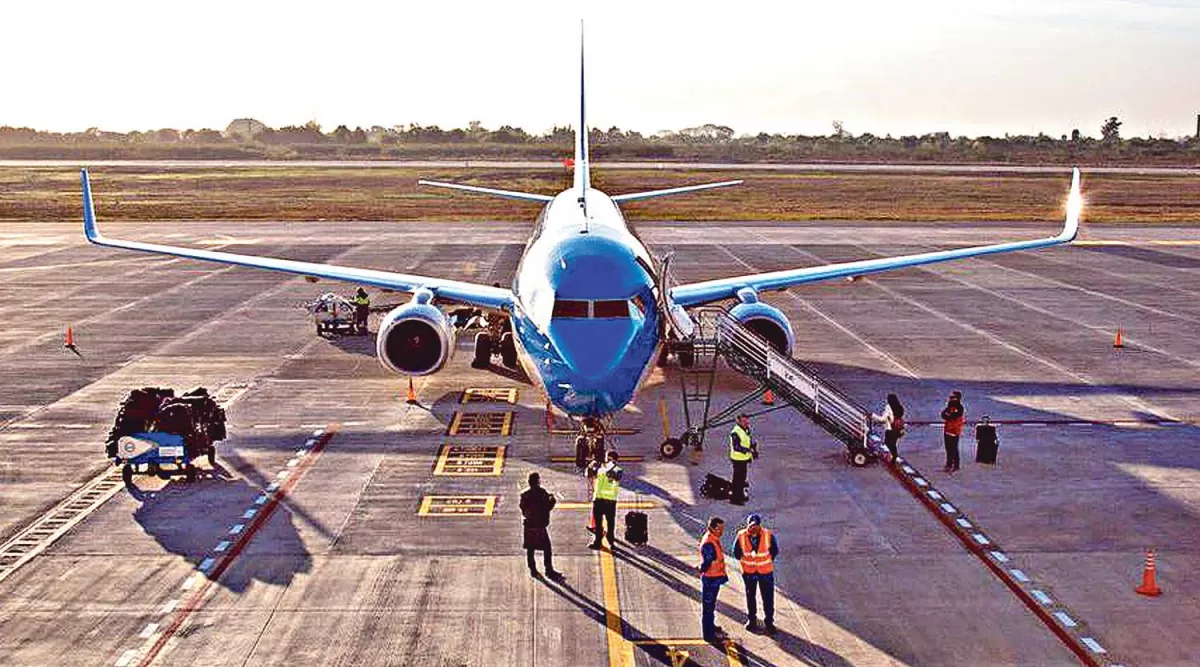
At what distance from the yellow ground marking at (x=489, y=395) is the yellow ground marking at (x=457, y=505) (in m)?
7.92

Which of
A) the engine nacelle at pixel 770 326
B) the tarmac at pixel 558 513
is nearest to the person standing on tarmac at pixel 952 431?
the tarmac at pixel 558 513

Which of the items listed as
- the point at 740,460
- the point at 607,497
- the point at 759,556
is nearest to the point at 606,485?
the point at 607,497

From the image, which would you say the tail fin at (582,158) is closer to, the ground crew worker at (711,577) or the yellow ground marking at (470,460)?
the yellow ground marking at (470,460)

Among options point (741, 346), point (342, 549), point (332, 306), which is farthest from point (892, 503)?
point (332, 306)

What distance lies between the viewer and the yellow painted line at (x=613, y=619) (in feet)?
50.7

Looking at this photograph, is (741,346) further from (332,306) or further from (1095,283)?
(1095,283)

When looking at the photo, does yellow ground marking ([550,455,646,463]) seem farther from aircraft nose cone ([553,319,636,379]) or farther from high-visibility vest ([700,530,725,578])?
high-visibility vest ([700,530,725,578])

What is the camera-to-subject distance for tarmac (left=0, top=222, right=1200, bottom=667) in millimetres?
16109

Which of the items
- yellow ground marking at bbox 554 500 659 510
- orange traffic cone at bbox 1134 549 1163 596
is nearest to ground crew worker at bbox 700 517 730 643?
yellow ground marking at bbox 554 500 659 510

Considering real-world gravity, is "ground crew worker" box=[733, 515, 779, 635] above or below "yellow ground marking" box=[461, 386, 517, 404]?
above

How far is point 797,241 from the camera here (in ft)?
235

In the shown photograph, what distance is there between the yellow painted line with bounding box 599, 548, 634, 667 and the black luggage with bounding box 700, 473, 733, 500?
3373 millimetres

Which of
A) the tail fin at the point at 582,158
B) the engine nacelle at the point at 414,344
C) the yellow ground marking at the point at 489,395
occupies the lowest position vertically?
the yellow ground marking at the point at 489,395

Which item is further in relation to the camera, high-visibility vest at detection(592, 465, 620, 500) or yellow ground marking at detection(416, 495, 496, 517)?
yellow ground marking at detection(416, 495, 496, 517)
